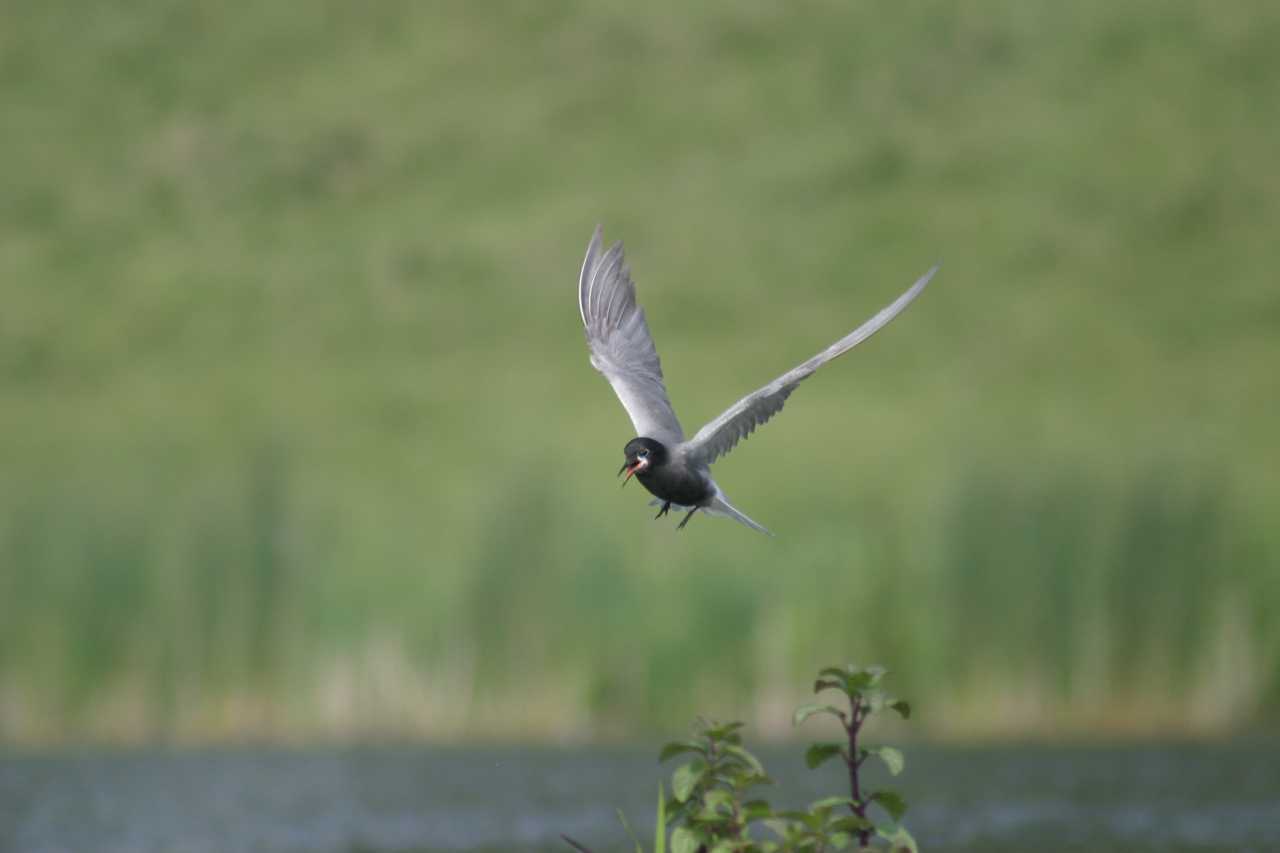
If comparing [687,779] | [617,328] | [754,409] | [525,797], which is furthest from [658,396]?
[525,797]

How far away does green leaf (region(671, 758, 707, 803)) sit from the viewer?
7.43 m

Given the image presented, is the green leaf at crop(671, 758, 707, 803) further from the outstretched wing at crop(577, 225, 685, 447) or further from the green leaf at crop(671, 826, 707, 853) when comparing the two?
the outstretched wing at crop(577, 225, 685, 447)

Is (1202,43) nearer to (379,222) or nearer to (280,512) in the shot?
(379,222)

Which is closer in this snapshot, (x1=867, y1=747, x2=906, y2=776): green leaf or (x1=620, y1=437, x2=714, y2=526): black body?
(x1=867, y1=747, x2=906, y2=776): green leaf

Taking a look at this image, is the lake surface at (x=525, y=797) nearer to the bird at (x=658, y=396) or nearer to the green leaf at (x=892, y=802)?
the bird at (x=658, y=396)

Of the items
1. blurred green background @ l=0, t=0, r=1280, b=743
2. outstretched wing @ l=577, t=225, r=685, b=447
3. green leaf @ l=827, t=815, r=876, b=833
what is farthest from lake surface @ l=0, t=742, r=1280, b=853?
green leaf @ l=827, t=815, r=876, b=833

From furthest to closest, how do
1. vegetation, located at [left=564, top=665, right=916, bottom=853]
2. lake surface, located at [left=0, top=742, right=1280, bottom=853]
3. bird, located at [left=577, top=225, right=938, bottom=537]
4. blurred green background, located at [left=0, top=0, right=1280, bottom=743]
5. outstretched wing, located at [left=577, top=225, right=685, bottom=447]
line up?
blurred green background, located at [left=0, top=0, right=1280, bottom=743], lake surface, located at [left=0, top=742, right=1280, bottom=853], outstretched wing, located at [left=577, top=225, right=685, bottom=447], bird, located at [left=577, top=225, right=938, bottom=537], vegetation, located at [left=564, top=665, right=916, bottom=853]

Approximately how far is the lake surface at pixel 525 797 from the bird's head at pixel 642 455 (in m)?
8.57

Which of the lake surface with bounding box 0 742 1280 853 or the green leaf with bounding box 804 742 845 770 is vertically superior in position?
the lake surface with bounding box 0 742 1280 853

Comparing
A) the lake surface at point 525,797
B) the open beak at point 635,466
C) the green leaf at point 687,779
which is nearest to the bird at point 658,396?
the open beak at point 635,466

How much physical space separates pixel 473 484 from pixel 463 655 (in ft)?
93.0

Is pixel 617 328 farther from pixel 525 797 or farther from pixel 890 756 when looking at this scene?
pixel 525 797

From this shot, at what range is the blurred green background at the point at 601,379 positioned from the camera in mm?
26500

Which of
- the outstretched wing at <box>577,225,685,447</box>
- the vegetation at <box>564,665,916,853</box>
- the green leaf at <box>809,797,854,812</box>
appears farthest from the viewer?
the outstretched wing at <box>577,225,685,447</box>
